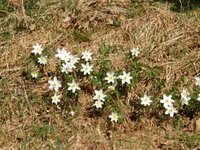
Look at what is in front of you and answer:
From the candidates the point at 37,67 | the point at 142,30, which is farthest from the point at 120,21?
the point at 37,67

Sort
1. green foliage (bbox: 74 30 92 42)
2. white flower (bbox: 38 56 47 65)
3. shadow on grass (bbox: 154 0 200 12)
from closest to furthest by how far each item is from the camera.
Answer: white flower (bbox: 38 56 47 65) < green foliage (bbox: 74 30 92 42) < shadow on grass (bbox: 154 0 200 12)

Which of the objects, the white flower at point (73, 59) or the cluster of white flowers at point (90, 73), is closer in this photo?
the cluster of white flowers at point (90, 73)

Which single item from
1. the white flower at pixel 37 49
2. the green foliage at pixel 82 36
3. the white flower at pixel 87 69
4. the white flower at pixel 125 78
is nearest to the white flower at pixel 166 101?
the white flower at pixel 125 78

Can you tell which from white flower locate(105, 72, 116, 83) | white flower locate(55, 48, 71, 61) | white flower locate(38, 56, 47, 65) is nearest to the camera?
white flower locate(105, 72, 116, 83)

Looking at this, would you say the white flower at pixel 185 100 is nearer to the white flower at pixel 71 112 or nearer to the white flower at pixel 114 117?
the white flower at pixel 114 117

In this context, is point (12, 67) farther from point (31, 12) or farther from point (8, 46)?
point (31, 12)

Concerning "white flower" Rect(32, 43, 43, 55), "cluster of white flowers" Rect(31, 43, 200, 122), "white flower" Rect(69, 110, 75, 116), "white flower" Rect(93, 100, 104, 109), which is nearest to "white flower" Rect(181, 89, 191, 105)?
"cluster of white flowers" Rect(31, 43, 200, 122)

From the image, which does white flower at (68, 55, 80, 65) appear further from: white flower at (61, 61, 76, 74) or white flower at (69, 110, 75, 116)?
white flower at (69, 110, 75, 116)

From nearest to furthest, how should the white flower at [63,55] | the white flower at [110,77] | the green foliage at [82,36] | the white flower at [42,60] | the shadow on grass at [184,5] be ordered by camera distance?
1. the white flower at [110,77]
2. the white flower at [63,55]
3. the white flower at [42,60]
4. the green foliage at [82,36]
5. the shadow on grass at [184,5]

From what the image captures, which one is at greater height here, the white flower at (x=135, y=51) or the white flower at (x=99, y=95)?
the white flower at (x=135, y=51)
